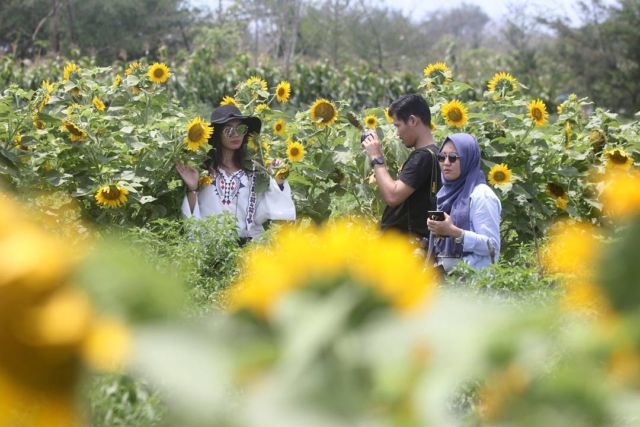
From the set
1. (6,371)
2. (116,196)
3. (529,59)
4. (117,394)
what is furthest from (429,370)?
(529,59)

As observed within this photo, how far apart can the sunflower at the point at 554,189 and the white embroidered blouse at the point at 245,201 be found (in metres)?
1.64

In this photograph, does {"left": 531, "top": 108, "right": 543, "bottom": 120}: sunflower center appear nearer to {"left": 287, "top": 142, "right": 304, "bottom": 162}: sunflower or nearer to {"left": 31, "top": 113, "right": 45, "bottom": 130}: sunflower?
{"left": 287, "top": 142, "right": 304, "bottom": 162}: sunflower

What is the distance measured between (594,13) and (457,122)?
23125 millimetres

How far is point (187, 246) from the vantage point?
13.1 feet

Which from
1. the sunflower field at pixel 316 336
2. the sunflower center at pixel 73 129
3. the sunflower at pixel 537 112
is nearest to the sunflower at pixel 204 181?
the sunflower center at pixel 73 129

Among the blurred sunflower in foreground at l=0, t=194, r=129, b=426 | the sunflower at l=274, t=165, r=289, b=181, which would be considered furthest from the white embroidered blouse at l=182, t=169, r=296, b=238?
the blurred sunflower in foreground at l=0, t=194, r=129, b=426

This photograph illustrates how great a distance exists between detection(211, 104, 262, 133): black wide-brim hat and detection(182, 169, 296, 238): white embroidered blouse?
0.27 metres

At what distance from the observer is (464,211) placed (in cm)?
414

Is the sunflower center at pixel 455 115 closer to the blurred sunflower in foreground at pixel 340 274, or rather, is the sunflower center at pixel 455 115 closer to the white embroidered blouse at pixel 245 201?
the white embroidered blouse at pixel 245 201

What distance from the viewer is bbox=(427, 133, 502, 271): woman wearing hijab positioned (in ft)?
12.8

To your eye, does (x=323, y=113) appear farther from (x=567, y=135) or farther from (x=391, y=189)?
(x=567, y=135)

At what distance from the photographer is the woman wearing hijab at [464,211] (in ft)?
12.8

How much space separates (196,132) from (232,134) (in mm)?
274

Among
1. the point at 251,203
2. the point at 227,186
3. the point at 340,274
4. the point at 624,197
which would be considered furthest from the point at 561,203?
the point at 340,274
